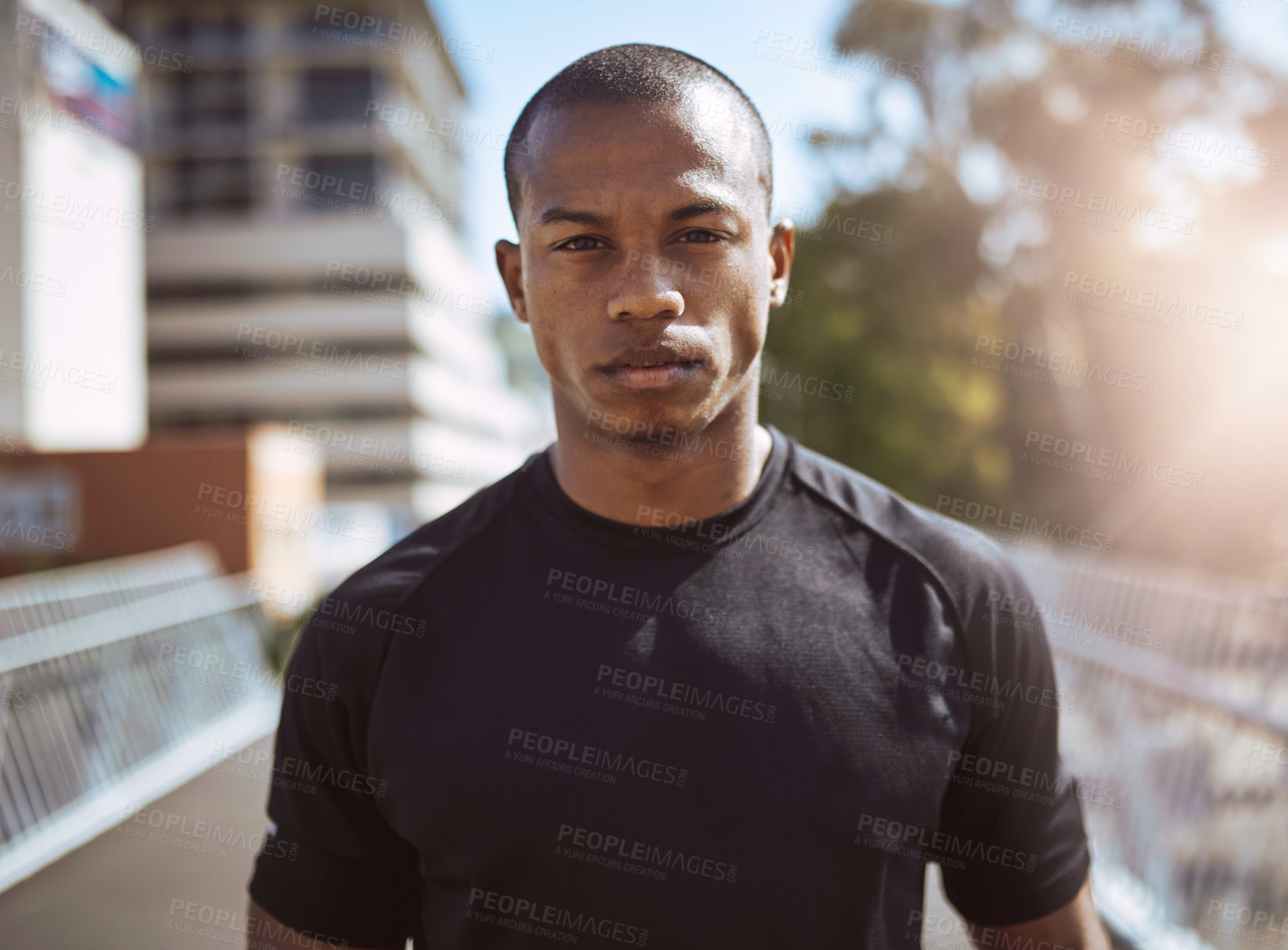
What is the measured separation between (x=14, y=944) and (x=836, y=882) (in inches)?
196

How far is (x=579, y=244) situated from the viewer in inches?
63.9

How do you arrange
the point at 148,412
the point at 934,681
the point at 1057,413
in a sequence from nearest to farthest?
1. the point at 934,681
2. the point at 1057,413
3. the point at 148,412

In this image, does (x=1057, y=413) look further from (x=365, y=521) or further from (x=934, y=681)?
(x=934, y=681)

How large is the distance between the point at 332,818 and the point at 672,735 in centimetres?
65

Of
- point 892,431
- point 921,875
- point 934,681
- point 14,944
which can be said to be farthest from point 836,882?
point 892,431

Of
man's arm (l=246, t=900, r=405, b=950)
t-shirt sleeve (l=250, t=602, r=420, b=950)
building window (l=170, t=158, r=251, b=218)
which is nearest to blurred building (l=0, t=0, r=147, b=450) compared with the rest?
man's arm (l=246, t=900, r=405, b=950)

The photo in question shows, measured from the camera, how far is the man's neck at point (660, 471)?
5.50ft

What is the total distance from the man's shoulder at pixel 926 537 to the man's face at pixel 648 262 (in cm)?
30

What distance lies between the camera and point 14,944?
→ 467 centimetres

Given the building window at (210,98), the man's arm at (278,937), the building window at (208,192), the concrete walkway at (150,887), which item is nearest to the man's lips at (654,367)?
the man's arm at (278,937)

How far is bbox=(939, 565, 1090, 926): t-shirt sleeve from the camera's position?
1.66 meters

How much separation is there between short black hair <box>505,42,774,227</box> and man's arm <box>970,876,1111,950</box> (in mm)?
1432

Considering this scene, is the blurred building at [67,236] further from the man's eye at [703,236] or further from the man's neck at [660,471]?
the man's eye at [703,236]

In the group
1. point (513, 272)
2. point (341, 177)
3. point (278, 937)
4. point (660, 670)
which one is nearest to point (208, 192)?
point (341, 177)
